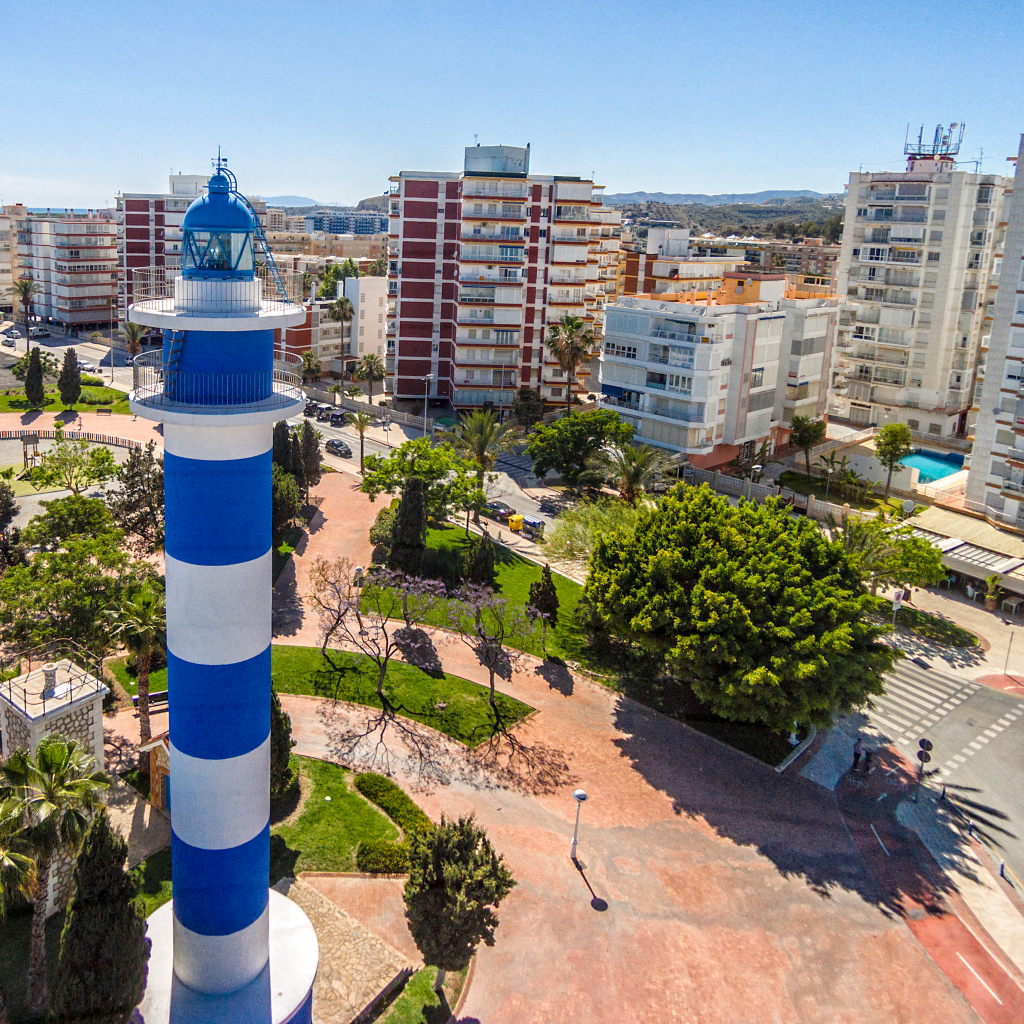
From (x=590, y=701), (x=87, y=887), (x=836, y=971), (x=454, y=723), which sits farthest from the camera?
(x=590, y=701)

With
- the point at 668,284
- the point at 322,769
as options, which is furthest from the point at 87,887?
the point at 668,284

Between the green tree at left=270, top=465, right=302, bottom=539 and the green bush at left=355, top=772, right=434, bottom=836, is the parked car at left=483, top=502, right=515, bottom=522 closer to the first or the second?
the green tree at left=270, top=465, right=302, bottom=539

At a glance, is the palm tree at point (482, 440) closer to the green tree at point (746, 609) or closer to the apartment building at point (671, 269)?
the green tree at point (746, 609)

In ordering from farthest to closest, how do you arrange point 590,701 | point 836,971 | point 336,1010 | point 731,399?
point 731,399, point 590,701, point 836,971, point 336,1010

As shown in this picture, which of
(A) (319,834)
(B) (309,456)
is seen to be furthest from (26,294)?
(A) (319,834)

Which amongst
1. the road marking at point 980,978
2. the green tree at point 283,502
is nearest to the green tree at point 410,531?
the green tree at point 283,502

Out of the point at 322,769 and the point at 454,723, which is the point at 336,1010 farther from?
the point at 454,723

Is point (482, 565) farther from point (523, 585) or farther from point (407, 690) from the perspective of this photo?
point (407, 690)

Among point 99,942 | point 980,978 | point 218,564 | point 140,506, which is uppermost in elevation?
point 218,564
